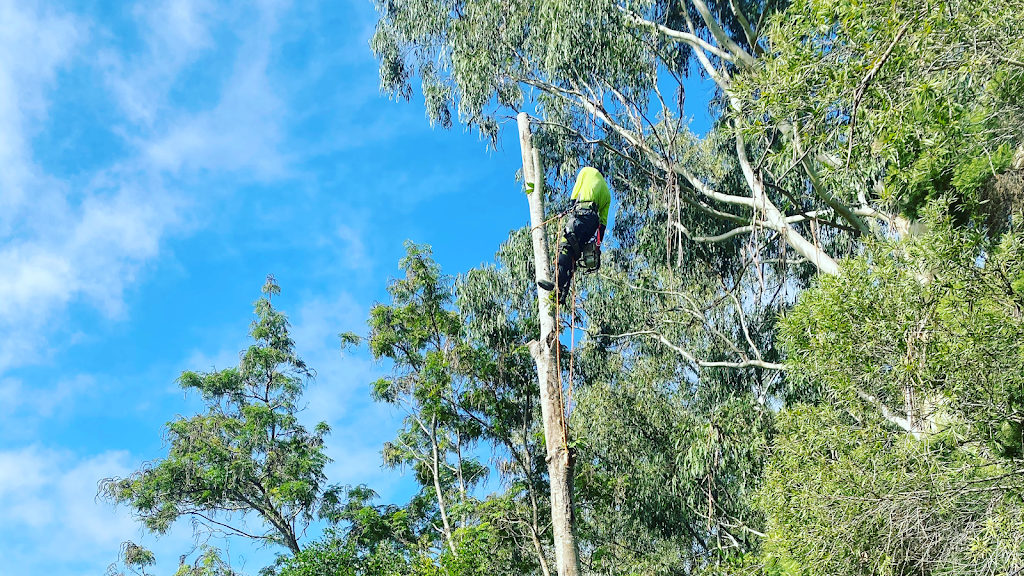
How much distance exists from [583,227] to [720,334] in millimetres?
6319

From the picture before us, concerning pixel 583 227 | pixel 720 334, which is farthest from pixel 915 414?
pixel 720 334

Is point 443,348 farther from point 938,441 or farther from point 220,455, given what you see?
point 938,441

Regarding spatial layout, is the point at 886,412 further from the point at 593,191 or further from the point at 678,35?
the point at 678,35

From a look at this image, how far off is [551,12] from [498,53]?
4.11 ft

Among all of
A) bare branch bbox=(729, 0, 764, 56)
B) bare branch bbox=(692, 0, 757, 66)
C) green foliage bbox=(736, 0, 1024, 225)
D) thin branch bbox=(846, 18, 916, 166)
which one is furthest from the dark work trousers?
bare branch bbox=(729, 0, 764, 56)

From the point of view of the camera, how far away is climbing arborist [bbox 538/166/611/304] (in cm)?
578

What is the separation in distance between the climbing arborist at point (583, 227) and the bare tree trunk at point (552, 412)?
18.7 inches

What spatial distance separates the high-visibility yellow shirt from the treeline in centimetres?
63

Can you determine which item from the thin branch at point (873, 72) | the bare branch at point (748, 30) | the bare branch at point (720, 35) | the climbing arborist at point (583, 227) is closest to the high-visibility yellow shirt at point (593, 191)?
the climbing arborist at point (583, 227)

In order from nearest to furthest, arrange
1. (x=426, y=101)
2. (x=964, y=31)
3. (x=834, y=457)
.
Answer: (x=964, y=31) → (x=834, y=457) → (x=426, y=101)

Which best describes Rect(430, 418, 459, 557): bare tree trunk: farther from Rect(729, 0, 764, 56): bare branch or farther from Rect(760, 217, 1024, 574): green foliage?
Rect(760, 217, 1024, 574): green foliage

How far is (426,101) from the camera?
13664mm

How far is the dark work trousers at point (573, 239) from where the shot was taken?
577 cm

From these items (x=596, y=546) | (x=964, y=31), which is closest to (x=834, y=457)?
(x=964, y=31)
